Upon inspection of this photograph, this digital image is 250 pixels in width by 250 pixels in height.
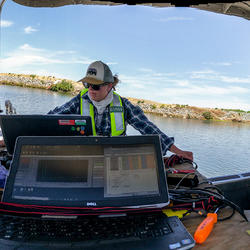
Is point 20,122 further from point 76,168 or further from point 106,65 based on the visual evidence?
point 106,65

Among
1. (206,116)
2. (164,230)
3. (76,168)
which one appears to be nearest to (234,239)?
(164,230)

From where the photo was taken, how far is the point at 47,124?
1.06m

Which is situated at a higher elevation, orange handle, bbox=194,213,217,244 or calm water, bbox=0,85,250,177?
orange handle, bbox=194,213,217,244

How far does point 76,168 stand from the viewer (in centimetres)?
78

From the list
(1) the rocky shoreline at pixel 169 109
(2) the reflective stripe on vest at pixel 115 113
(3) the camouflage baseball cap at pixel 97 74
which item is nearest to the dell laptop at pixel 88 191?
(3) the camouflage baseball cap at pixel 97 74

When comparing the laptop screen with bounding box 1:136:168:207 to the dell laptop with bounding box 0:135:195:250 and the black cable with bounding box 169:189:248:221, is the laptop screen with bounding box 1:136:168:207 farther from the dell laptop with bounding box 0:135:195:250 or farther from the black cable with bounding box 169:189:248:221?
the black cable with bounding box 169:189:248:221

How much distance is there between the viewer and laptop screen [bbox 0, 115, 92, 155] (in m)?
1.05

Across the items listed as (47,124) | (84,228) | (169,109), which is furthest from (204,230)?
(169,109)

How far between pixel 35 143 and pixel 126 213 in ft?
1.22

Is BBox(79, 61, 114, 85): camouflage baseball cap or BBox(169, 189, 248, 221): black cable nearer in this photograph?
BBox(169, 189, 248, 221): black cable

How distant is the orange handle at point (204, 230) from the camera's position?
0.67m

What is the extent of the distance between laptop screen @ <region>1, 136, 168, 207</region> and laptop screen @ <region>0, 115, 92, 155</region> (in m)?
0.24

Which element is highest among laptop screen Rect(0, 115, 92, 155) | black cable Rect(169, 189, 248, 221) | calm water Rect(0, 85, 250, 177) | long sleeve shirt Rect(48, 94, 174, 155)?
laptop screen Rect(0, 115, 92, 155)

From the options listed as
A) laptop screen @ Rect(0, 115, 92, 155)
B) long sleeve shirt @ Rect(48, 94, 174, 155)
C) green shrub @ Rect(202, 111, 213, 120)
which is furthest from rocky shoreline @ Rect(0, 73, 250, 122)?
laptop screen @ Rect(0, 115, 92, 155)
